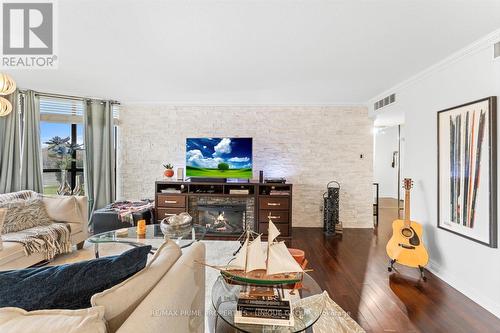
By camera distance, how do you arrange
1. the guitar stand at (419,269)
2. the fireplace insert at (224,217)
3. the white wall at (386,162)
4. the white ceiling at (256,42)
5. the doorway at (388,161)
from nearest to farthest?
the white ceiling at (256,42), the guitar stand at (419,269), the fireplace insert at (224,217), the doorway at (388,161), the white wall at (386,162)

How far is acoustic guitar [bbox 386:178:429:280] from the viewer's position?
2582 mm

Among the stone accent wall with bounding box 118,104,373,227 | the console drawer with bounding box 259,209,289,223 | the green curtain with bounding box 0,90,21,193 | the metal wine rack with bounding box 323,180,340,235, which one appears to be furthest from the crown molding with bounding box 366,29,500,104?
the green curtain with bounding box 0,90,21,193

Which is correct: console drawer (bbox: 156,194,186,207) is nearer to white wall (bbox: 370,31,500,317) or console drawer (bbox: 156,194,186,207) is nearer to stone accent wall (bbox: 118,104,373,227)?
stone accent wall (bbox: 118,104,373,227)

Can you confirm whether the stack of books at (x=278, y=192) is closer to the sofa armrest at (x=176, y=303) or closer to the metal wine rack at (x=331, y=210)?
the metal wine rack at (x=331, y=210)

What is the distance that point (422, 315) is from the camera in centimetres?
200

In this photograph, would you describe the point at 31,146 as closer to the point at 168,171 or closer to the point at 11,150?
the point at 11,150

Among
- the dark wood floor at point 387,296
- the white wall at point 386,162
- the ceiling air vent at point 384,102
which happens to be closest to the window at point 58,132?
the dark wood floor at point 387,296

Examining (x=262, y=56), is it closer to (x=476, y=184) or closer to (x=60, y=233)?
(x=476, y=184)

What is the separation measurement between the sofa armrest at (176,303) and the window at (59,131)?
Answer: 4019mm

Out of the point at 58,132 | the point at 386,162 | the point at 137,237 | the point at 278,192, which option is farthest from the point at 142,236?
the point at 386,162

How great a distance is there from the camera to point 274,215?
3957mm

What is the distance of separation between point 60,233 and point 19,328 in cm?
278

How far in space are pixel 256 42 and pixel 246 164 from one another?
7.51ft

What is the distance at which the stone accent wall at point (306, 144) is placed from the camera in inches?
177
